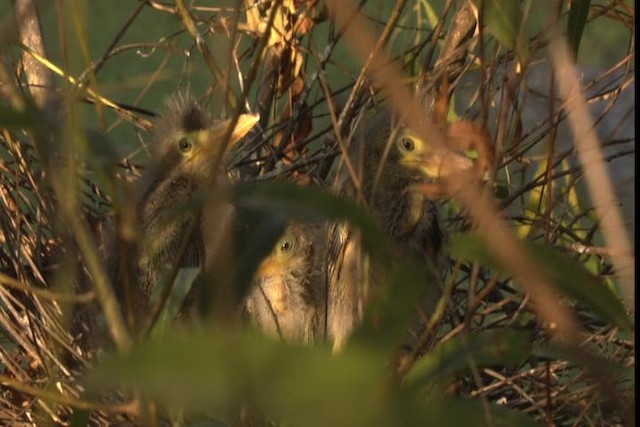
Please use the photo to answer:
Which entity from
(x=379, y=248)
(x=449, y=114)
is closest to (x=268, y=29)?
(x=379, y=248)

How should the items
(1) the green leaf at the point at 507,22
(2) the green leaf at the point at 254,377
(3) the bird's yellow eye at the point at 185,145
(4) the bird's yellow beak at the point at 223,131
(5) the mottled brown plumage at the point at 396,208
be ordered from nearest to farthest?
(2) the green leaf at the point at 254,377
(1) the green leaf at the point at 507,22
(5) the mottled brown plumage at the point at 396,208
(4) the bird's yellow beak at the point at 223,131
(3) the bird's yellow eye at the point at 185,145

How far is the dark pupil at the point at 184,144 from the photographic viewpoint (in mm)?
1462

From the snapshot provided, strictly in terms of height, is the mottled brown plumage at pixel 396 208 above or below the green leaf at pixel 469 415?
above

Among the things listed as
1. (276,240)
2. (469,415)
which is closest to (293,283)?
(276,240)

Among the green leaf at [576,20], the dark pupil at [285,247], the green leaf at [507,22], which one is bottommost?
the green leaf at [507,22]

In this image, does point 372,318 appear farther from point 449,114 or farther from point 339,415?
point 449,114

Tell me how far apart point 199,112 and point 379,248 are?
98 cm

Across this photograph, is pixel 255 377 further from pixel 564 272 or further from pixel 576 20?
pixel 576 20

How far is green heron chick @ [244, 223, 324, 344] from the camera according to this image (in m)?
1.37

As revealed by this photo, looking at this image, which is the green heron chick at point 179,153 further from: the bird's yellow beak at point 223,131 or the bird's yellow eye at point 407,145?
the bird's yellow eye at point 407,145

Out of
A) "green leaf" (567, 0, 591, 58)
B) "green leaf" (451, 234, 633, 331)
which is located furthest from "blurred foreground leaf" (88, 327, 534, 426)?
"green leaf" (567, 0, 591, 58)

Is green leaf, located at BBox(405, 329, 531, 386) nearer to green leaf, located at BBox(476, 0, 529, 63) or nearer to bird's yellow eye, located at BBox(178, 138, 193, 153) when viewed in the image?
green leaf, located at BBox(476, 0, 529, 63)

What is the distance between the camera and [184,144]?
4.84 feet

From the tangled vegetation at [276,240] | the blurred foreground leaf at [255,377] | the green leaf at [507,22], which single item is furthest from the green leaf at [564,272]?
the green leaf at [507,22]
